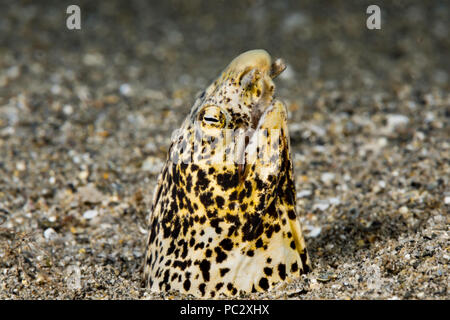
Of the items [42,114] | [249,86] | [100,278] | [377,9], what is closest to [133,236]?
[100,278]

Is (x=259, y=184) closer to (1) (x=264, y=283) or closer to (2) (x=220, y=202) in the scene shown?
(2) (x=220, y=202)

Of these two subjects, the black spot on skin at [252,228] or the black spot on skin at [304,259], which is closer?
the black spot on skin at [252,228]

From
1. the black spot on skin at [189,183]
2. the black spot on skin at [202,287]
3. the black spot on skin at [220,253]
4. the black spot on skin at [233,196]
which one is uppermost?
the black spot on skin at [189,183]

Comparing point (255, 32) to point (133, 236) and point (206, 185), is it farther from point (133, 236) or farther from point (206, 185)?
point (206, 185)

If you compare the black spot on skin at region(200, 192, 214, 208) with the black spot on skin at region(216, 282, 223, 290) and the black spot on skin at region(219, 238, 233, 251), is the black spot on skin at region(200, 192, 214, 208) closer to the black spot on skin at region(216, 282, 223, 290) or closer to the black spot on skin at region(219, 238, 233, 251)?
the black spot on skin at region(219, 238, 233, 251)

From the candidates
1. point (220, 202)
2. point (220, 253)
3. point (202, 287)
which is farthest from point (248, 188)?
point (202, 287)

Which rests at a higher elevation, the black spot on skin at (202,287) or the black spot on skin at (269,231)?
the black spot on skin at (269,231)

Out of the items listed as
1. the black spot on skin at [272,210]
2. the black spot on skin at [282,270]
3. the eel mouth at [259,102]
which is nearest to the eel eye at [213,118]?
the eel mouth at [259,102]

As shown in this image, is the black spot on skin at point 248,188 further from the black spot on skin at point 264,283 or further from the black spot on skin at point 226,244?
the black spot on skin at point 264,283

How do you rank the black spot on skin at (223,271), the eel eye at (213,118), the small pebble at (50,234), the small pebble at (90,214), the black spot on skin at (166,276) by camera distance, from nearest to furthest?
the eel eye at (213,118)
the black spot on skin at (223,271)
the black spot on skin at (166,276)
the small pebble at (50,234)
the small pebble at (90,214)
